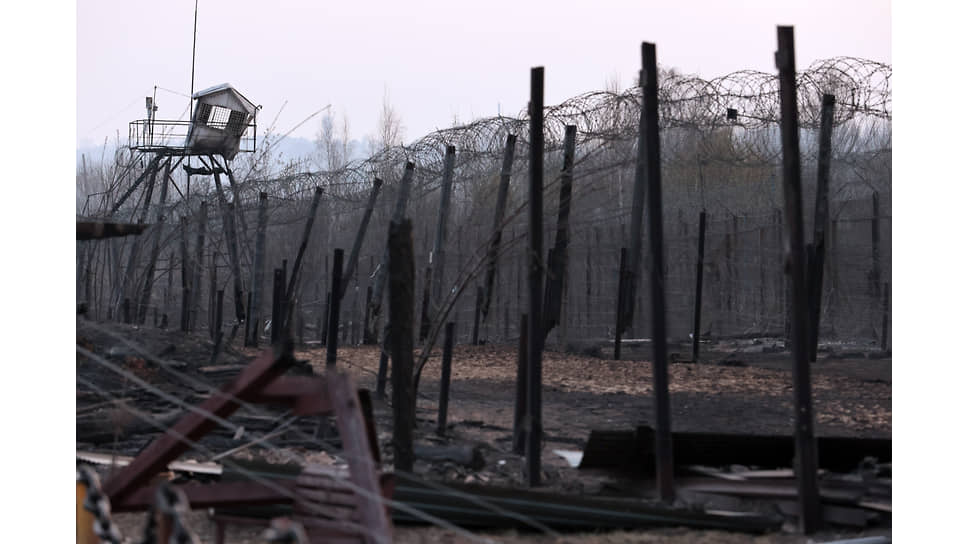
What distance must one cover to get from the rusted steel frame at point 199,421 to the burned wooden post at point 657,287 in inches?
86.7

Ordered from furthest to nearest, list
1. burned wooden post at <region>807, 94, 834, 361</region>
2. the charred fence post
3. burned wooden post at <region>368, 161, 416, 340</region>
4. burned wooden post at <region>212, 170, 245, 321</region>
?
1. burned wooden post at <region>212, 170, 245, 321</region>
2. the charred fence post
3. burned wooden post at <region>368, 161, 416, 340</region>
4. burned wooden post at <region>807, 94, 834, 361</region>

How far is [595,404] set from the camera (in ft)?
29.0

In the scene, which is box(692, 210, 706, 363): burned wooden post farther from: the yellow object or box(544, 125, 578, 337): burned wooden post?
the yellow object

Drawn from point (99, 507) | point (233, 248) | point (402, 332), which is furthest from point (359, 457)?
point (233, 248)

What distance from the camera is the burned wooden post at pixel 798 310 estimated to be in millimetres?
4797

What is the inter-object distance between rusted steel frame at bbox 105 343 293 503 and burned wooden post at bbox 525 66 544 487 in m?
2.34

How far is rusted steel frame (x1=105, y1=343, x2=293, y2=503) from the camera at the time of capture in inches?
138

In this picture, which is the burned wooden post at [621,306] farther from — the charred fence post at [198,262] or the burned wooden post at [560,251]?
the charred fence post at [198,262]

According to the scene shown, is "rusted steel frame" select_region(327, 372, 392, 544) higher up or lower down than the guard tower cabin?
lower down

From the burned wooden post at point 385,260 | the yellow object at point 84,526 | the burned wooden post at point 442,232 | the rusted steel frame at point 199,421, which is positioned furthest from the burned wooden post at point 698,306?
the rusted steel frame at point 199,421

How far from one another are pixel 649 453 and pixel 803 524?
39.2 inches

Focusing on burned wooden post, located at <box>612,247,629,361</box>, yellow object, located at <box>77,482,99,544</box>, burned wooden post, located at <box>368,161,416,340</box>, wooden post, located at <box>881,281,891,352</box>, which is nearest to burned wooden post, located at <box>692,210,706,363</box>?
burned wooden post, located at <box>612,247,629,361</box>

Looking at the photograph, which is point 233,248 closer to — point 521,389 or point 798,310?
point 521,389

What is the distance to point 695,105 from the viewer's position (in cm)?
1108
